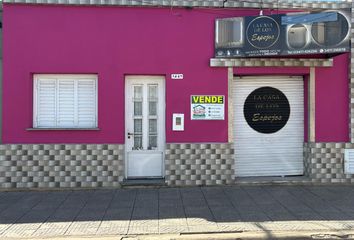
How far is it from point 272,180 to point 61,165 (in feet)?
16.0

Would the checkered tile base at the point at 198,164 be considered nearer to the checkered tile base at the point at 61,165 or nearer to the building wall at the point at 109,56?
the building wall at the point at 109,56

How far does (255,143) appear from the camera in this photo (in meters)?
10.5

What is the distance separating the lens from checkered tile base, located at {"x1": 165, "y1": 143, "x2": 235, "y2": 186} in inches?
390

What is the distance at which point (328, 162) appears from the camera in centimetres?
1019

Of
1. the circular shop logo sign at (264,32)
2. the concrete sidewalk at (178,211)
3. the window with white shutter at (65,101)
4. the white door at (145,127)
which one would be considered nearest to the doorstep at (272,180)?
the concrete sidewalk at (178,211)

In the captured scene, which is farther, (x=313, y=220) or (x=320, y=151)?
(x=320, y=151)

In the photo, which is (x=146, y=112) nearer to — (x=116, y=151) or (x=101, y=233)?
(x=116, y=151)

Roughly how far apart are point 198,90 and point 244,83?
1.25 metres

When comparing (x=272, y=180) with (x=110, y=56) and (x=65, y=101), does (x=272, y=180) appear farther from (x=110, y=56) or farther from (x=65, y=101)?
(x=65, y=101)

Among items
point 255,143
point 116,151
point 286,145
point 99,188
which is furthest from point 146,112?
point 286,145

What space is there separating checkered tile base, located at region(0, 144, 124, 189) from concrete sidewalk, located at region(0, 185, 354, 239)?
11.9 inches

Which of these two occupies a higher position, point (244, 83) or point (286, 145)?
point (244, 83)

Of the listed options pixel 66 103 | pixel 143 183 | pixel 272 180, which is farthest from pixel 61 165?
pixel 272 180

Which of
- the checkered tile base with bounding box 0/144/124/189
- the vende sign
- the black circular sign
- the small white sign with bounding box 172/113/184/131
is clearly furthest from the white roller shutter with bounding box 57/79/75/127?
the black circular sign
